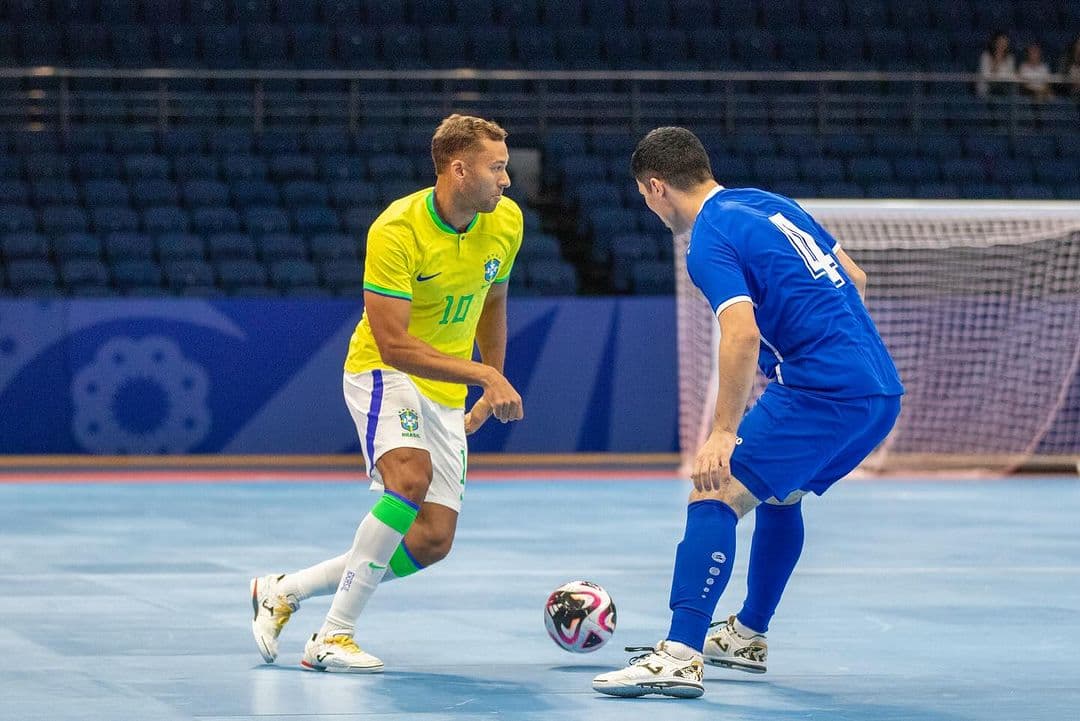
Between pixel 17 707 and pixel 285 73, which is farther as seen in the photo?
pixel 285 73

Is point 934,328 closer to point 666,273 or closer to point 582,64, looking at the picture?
point 666,273

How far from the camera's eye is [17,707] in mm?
5137

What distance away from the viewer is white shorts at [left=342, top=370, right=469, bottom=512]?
6016mm

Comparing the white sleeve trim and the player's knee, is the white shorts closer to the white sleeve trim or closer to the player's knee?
the player's knee

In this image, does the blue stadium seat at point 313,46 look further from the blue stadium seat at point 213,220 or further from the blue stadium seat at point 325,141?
the blue stadium seat at point 213,220

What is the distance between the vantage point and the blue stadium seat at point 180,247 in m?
16.7

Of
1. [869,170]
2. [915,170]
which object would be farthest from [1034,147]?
[869,170]

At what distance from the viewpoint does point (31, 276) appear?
16.3 m

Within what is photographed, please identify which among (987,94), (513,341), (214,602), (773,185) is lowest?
(214,602)

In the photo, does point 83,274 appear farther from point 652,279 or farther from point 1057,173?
point 1057,173

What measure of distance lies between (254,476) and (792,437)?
32.5 feet

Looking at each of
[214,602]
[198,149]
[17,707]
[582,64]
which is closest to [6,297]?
[198,149]

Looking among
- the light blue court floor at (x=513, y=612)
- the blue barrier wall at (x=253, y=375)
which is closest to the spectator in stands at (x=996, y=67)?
the blue barrier wall at (x=253, y=375)

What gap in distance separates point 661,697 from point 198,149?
1374cm
